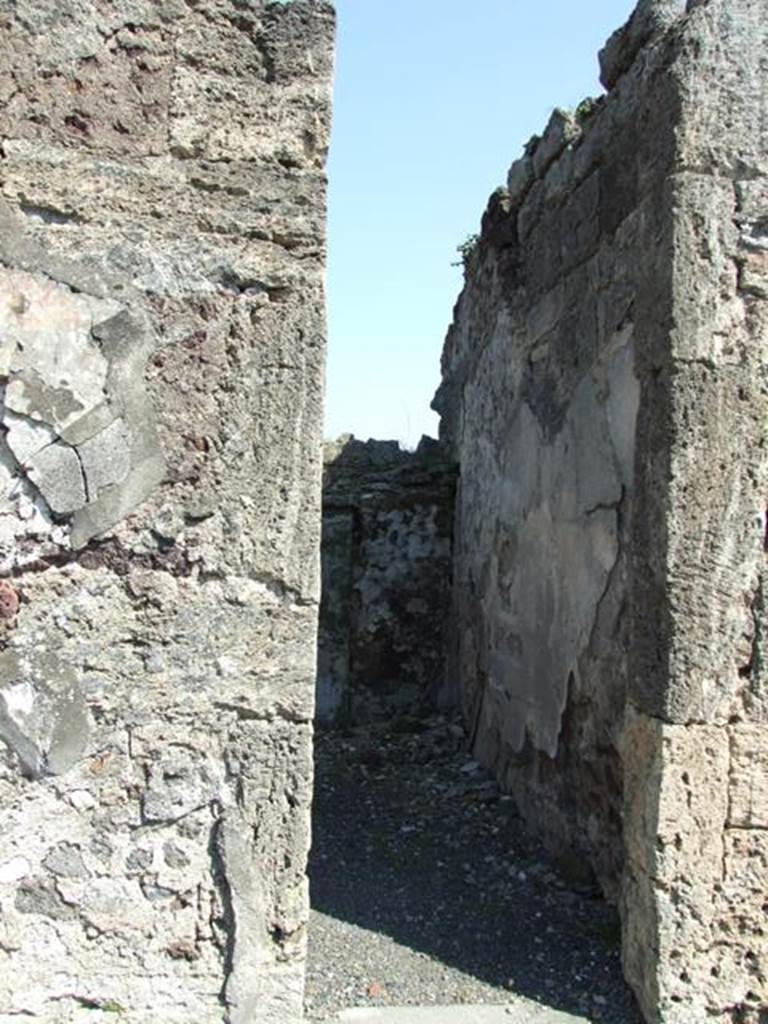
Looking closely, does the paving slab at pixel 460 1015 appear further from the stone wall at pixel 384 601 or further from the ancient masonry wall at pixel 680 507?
the stone wall at pixel 384 601

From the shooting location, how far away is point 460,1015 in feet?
8.82

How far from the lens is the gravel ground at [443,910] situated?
2.83 meters

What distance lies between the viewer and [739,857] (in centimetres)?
270

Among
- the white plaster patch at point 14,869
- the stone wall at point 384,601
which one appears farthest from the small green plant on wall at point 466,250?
the white plaster patch at point 14,869

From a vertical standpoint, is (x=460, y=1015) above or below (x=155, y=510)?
below

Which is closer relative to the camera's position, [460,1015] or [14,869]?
[14,869]

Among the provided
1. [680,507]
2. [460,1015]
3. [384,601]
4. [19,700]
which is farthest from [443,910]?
[384,601]

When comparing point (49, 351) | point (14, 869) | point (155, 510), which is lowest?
point (14, 869)

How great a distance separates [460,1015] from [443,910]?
2.07 ft

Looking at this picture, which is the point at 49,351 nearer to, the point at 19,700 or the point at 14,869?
A: the point at 19,700

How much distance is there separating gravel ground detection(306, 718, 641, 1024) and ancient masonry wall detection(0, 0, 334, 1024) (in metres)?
0.63

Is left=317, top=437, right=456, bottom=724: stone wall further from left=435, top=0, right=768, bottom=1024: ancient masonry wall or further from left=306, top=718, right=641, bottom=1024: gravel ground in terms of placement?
left=435, top=0, right=768, bottom=1024: ancient masonry wall

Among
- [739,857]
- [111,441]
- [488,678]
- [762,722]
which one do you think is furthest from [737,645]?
[488,678]

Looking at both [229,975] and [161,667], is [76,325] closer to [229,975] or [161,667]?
[161,667]
